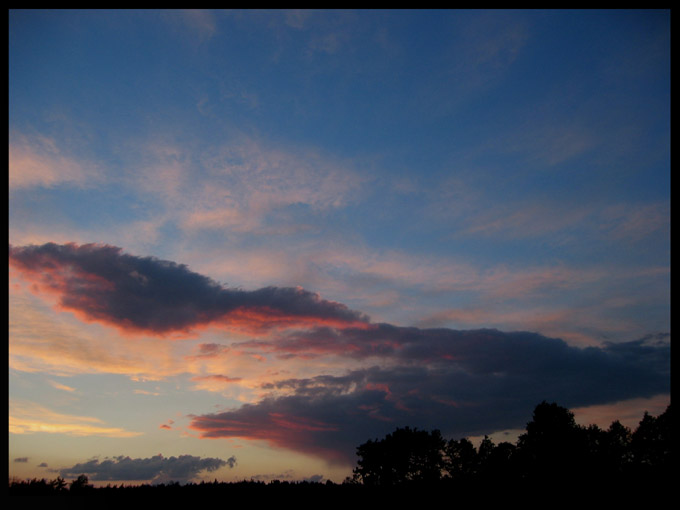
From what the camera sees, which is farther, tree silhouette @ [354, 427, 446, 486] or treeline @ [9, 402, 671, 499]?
tree silhouette @ [354, 427, 446, 486]

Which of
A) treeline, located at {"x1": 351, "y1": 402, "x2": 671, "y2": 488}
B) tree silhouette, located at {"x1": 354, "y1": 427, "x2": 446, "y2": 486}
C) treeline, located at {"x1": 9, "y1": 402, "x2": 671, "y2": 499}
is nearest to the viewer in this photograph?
treeline, located at {"x1": 9, "y1": 402, "x2": 671, "y2": 499}

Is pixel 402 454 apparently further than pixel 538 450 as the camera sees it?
Yes

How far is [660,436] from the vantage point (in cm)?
6462

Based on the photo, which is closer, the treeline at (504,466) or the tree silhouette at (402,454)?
the treeline at (504,466)

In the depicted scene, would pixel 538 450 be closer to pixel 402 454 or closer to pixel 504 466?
pixel 504 466

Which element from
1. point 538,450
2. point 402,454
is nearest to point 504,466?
point 538,450

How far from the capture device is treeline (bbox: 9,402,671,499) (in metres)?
14.0

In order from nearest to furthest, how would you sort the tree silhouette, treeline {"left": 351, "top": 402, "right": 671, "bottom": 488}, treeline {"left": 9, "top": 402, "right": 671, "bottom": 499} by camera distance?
treeline {"left": 9, "top": 402, "right": 671, "bottom": 499} → treeline {"left": 351, "top": 402, "right": 671, "bottom": 488} → the tree silhouette

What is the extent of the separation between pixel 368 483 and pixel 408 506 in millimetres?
1813

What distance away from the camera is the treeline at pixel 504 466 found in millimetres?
13984

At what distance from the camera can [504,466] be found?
67688 millimetres

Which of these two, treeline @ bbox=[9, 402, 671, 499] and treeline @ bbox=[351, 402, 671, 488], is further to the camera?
treeline @ bbox=[351, 402, 671, 488]
